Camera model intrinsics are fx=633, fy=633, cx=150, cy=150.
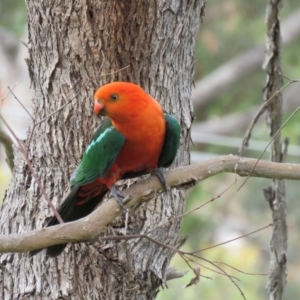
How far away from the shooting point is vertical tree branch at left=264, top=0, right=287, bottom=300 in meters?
3.62

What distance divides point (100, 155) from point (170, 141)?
1.07 ft

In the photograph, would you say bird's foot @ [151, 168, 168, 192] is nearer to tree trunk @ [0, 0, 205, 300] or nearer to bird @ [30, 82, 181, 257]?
bird @ [30, 82, 181, 257]

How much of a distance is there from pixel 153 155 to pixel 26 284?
0.86 m

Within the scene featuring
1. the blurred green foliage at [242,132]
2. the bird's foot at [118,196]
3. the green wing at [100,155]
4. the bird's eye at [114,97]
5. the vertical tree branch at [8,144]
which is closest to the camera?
the bird's foot at [118,196]

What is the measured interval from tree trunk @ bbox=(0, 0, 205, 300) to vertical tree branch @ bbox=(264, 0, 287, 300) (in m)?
0.72

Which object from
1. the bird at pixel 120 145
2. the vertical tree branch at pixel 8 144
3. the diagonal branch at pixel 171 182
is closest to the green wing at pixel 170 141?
the bird at pixel 120 145

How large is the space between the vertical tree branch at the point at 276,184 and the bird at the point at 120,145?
1.05 meters

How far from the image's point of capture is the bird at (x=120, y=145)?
8.48ft

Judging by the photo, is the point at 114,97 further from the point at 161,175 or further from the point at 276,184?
the point at 276,184

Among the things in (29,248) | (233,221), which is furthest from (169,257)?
(233,221)

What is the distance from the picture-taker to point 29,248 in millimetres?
2141

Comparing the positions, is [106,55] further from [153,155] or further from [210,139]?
[210,139]

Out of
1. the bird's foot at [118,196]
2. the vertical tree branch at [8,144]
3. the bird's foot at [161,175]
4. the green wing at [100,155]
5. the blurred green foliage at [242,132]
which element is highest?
the blurred green foliage at [242,132]

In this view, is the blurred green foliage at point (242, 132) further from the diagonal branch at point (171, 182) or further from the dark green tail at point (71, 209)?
the diagonal branch at point (171, 182)
